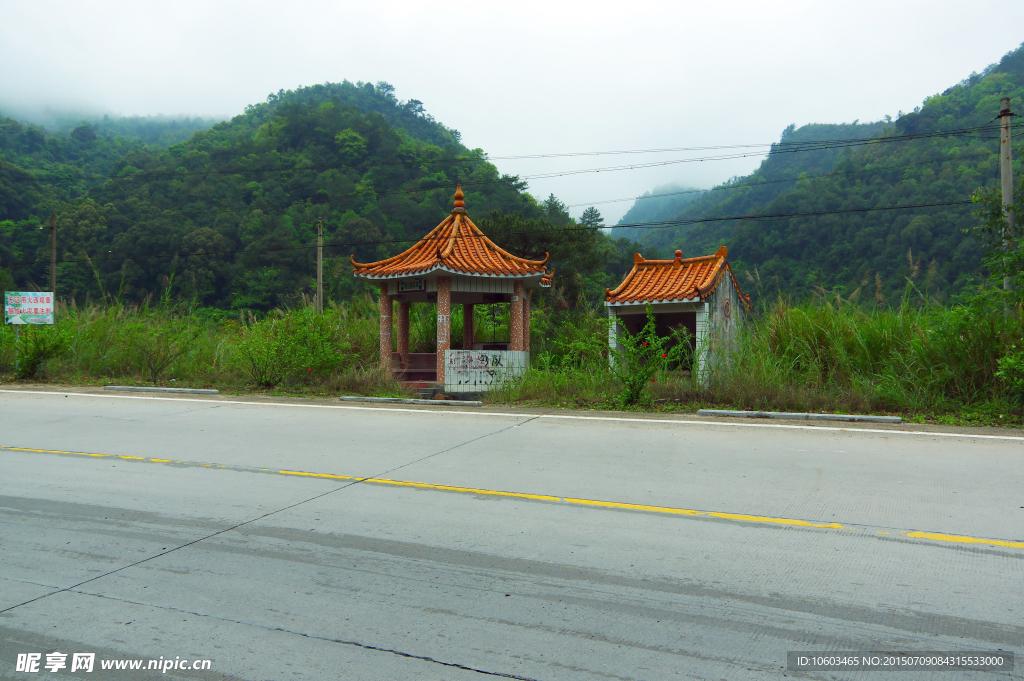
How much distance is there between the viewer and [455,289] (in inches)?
640

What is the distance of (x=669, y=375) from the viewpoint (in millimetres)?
13062

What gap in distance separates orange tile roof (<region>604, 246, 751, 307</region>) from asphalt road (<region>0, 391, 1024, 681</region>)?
24.4ft

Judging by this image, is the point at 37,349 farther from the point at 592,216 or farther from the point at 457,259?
the point at 592,216

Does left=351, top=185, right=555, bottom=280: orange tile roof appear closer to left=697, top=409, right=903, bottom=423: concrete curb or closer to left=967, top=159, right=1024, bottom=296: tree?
left=697, top=409, right=903, bottom=423: concrete curb

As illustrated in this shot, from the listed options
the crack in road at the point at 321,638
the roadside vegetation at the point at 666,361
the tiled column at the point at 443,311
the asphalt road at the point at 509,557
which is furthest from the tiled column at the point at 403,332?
the crack in road at the point at 321,638

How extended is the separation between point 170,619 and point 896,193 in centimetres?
3839

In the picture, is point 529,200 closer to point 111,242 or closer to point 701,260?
point 111,242

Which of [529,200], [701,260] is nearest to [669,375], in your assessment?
[701,260]

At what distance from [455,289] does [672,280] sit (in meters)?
5.35

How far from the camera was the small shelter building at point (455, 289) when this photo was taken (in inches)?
612

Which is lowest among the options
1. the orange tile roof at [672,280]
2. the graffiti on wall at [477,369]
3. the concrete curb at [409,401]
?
the concrete curb at [409,401]

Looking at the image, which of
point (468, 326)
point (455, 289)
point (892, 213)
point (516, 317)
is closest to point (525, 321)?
point (516, 317)

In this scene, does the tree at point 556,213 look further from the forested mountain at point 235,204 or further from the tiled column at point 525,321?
the tiled column at point 525,321

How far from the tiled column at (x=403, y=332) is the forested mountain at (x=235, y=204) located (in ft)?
56.0
